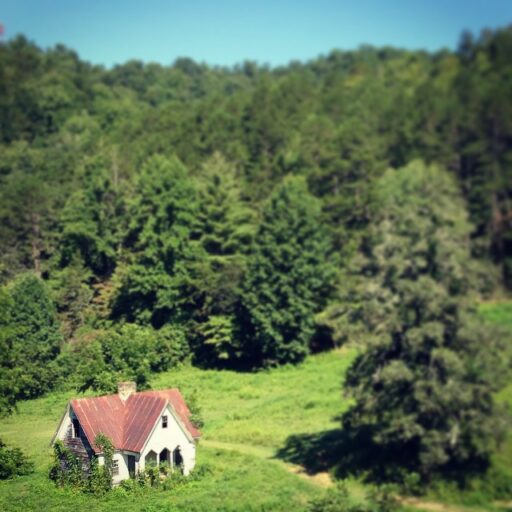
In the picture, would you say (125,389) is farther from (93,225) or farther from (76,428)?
(93,225)

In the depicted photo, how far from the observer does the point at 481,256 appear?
2752 centimetres

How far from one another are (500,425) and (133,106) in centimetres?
6383

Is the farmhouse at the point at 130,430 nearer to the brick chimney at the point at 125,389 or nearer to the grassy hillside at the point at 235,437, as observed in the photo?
the brick chimney at the point at 125,389

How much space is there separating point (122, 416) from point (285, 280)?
18.1 metres

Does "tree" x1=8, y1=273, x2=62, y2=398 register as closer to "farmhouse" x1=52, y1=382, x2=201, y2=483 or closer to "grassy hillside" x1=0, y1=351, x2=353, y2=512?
"grassy hillside" x1=0, y1=351, x2=353, y2=512

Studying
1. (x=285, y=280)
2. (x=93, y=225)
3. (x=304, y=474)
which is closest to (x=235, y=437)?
(x=304, y=474)

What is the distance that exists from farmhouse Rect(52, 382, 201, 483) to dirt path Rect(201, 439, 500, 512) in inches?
126

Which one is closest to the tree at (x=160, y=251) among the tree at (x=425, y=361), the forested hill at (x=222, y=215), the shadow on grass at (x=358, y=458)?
the forested hill at (x=222, y=215)

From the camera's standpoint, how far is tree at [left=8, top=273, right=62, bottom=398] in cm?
2359

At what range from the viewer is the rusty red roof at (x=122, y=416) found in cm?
2211

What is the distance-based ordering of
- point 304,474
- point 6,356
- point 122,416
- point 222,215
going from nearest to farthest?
point 6,356
point 122,416
point 304,474
point 222,215

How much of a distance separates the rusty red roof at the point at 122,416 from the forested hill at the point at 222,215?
110 cm

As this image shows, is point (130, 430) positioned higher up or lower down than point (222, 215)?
lower down

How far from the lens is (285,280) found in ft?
130
